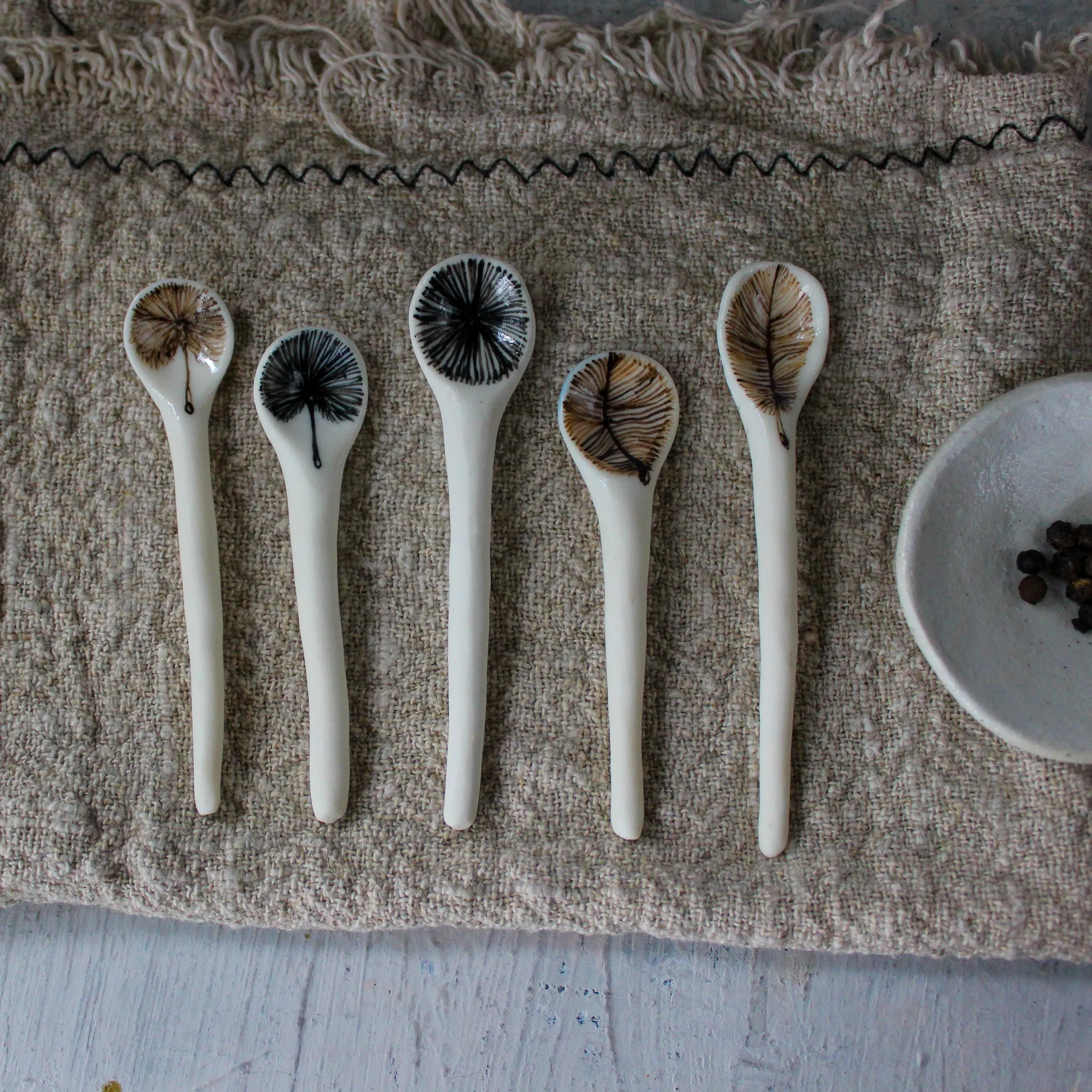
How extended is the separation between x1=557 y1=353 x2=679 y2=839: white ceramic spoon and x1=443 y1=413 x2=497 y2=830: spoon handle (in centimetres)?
5

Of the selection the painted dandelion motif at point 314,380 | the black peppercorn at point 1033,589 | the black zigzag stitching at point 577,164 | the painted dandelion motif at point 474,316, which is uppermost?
the black zigzag stitching at point 577,164

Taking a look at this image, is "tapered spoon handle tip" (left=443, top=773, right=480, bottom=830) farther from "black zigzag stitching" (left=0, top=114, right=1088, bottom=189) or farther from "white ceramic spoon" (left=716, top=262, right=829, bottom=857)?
"black zigzag stitching" (left=0, top=114, right=1088, bottom=189)

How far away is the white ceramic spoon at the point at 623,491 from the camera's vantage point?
1.52 ft

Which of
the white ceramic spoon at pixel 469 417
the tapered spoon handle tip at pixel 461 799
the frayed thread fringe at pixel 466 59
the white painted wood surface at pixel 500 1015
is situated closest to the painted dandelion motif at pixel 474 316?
the white ceramic spoon at pixel 469 417

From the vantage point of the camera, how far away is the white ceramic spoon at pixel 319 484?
47cm

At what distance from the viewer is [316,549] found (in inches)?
18.6

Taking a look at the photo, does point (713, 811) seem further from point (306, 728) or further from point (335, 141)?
point (335, 141)

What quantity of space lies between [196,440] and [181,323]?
7 centimetres

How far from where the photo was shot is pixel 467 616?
18.3 inches

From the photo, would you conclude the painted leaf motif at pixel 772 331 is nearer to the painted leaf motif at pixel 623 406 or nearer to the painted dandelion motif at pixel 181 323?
the painted leaf motif at pixel 623 406

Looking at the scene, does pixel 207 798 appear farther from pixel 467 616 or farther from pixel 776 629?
pixel 776 629

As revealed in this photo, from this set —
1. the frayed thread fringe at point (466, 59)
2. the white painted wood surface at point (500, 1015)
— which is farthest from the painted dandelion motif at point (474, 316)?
the white painted wood surface at point (500, 1015)

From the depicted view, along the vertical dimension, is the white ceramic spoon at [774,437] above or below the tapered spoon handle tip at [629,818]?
above

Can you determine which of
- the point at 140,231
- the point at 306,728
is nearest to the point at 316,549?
the point at 306,728
